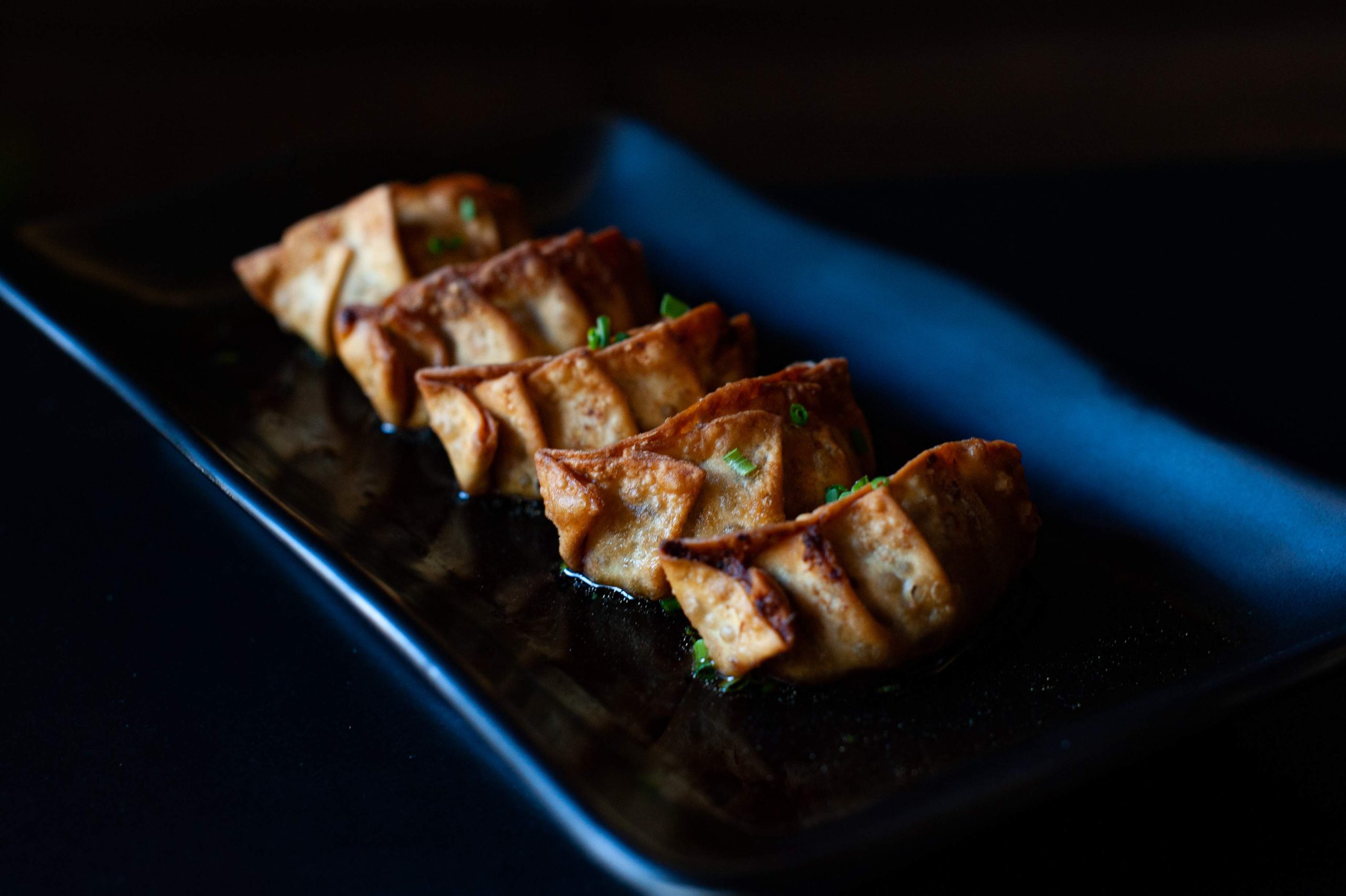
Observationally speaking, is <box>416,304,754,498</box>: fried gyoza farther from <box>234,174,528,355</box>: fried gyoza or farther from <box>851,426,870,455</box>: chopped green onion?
<box>234,174,528,355</box>: fried gyoza

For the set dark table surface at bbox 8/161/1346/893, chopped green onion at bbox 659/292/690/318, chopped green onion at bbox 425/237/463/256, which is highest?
chopped green onion at bbox 659/292/690/318

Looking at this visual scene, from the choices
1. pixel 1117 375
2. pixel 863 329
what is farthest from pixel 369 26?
pixel 1117 375

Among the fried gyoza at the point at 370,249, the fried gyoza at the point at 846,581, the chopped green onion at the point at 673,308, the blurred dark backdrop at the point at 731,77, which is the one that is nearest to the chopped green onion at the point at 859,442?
the fried gyoza at the point at 846,581

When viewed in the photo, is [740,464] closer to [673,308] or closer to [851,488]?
[851,488]

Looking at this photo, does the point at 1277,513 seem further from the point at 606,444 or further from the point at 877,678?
the point at 606,444

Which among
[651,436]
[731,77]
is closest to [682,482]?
[651,436]

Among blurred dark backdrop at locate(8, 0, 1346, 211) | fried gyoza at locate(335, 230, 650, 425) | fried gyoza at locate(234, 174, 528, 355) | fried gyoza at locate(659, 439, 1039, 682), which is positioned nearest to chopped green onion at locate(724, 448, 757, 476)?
fried gyoza at locate(659, 439, 1039, 682)
